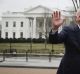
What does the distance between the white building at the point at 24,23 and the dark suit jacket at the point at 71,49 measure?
100m

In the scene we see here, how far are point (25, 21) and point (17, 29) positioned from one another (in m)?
3.38

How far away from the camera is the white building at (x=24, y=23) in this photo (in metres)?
107

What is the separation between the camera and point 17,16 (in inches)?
4345

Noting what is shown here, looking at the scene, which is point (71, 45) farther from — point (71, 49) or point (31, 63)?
point (31, 63)

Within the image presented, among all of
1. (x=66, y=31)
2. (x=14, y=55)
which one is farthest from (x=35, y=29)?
(x=66, y=31)

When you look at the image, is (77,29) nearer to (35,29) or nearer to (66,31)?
(66,31)

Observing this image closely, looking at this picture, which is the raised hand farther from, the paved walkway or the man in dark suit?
the paved walkway

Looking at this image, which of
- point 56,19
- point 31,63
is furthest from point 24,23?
point 56,19

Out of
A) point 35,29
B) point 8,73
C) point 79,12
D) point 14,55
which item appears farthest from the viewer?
point 35,29

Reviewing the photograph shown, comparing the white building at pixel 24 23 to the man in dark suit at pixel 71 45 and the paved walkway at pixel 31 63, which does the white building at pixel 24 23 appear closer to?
the paved walkway at pixel 31 63

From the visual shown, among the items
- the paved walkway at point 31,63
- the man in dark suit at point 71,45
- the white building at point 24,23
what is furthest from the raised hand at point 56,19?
the white building at point 24,23

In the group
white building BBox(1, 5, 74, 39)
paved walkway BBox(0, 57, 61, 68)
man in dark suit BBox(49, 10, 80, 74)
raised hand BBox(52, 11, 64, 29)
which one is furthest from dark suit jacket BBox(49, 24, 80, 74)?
white building BBox(1, 5, 74, 39)

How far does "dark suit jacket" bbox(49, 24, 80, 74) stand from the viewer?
482 cm

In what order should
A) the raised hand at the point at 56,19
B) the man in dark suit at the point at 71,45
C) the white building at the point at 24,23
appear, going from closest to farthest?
the raised hand at the point at 56,19 → the man in dark suit at the point at 71,45 → the white building at the point at 24,23
